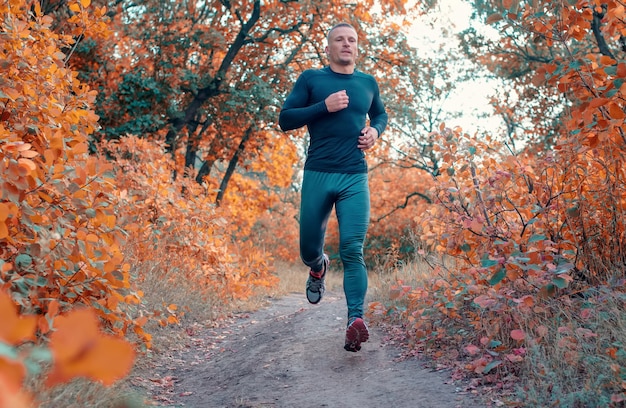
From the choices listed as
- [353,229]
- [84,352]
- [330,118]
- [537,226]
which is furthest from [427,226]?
[84,352]

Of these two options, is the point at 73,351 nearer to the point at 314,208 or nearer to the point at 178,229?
the point at 314,208

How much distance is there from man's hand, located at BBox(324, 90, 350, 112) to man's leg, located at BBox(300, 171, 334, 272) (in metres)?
0.47

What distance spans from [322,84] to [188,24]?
759 centimetres

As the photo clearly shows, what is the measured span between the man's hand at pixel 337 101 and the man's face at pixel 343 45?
42 centimetres

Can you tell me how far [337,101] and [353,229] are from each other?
0.87 meters

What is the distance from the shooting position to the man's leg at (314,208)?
447 centimetres

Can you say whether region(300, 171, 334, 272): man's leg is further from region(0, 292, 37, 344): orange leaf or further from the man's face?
region(0, 292, 37, 344): orange leaf

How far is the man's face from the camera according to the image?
4.61 metres

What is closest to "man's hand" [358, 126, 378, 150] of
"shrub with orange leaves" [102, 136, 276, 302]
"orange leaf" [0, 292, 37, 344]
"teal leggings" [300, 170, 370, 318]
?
"teal leggings" [300, 170, 370, 318]

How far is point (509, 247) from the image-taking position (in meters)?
3.75

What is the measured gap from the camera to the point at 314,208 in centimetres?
451

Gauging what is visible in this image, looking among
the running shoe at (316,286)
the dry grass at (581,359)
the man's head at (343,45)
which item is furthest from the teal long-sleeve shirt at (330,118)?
the dry grass at (581,359)

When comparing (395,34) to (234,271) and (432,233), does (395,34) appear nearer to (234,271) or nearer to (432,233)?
(234,271)

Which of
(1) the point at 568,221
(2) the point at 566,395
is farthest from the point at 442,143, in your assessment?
(2) the point at 566,395
